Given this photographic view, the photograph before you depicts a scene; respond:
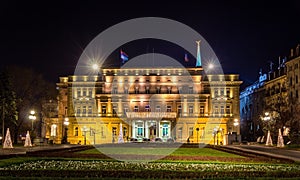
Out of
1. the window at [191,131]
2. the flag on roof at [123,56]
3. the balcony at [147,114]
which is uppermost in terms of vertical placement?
the flag on roof at [123,56]

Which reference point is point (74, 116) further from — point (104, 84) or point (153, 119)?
point (153, 119)

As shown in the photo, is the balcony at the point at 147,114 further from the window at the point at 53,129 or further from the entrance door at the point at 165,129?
the window at the point at 53,129

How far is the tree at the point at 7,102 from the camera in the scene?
57.2 m

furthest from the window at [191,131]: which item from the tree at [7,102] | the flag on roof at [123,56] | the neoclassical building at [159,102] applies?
the tree at [7,102]

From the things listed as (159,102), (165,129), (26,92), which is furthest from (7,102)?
(159,102)

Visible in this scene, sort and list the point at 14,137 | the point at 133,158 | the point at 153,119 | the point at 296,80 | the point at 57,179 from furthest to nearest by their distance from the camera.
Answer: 1. the point at 153,119
2. the point at 296,80
3. the point at 14,137
4. the point at 133,158
5. the point at 57,179

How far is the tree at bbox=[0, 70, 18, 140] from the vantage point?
57.2 metres

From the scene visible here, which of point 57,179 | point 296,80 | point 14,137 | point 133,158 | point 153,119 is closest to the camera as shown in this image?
point 57,179

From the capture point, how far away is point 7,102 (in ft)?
192

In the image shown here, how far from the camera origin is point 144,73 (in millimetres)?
93938

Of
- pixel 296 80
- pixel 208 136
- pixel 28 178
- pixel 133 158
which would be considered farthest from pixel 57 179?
pixel 208 136

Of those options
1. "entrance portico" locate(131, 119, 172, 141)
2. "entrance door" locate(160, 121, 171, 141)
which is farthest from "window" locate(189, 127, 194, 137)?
"entrance door" locate(160, 121, 171, 141)

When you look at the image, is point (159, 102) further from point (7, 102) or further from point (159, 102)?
point (7, 102)

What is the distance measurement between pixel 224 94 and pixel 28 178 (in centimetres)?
7863
